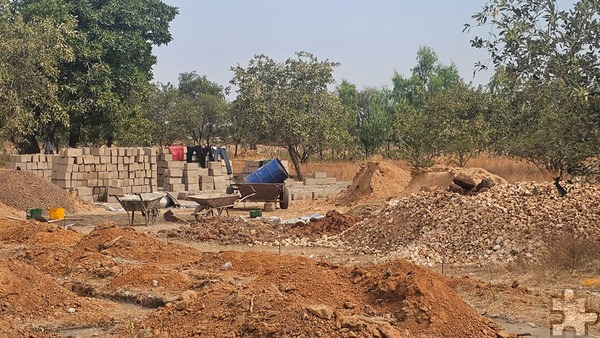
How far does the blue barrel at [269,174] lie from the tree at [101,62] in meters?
8.29

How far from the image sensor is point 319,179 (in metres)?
34.0

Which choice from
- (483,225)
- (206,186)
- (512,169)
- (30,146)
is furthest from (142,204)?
(512,169)

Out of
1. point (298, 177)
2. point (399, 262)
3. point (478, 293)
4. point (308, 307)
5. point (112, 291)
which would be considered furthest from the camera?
point (298, 177)

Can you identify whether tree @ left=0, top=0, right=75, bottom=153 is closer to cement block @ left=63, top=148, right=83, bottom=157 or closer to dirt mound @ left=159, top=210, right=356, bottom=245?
cement block @ left=63, top=148, right=83, bottom=157

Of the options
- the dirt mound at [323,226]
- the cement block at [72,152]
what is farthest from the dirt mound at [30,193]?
the dirt mound at [323,226]

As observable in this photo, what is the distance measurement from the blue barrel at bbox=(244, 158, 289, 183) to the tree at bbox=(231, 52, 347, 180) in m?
9.25

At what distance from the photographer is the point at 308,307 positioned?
697cm

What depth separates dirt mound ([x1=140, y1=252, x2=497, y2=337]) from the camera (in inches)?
269

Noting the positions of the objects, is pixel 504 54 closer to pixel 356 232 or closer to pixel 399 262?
pixel 399 262

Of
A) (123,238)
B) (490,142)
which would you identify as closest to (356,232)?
(123,238)

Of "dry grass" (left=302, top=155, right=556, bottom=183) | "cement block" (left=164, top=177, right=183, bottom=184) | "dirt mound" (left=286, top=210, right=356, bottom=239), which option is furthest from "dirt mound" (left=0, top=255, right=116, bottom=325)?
"cement block" (left=164, top=177, right=183, bottom=184)

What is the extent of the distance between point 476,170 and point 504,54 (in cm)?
1224

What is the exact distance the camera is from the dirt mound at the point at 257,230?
16594 mm

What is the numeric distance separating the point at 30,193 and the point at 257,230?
31.6 feet
